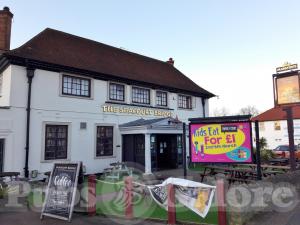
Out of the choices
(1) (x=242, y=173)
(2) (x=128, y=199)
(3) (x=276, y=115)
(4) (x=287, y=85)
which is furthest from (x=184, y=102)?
(3) (x=276, y=115)

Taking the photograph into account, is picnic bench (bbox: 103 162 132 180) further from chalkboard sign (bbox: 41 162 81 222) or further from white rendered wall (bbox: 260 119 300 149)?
white rendered wall (bbox: 260 119 300 149)

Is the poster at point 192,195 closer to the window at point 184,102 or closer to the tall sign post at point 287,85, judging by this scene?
the tall sign post at point 287,85

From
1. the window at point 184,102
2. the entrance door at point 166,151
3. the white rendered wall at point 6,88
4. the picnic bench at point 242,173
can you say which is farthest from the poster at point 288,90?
the white rendered wall at point 6,88

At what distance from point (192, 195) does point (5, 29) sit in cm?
1369

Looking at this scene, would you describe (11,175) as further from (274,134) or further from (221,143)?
(274,134)

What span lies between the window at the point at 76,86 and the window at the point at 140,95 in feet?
11.1

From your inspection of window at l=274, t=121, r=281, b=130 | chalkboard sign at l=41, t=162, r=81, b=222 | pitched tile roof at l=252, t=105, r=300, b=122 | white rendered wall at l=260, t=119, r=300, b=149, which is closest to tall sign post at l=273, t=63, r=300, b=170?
chalkboard sign at l=41, t=162, r=81, b=222

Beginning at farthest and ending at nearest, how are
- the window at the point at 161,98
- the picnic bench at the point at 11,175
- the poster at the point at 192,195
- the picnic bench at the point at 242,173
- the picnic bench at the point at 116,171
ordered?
1. the window at the point at 161,98
2. the picnic bench at the point at 116,171
3. the picnic bench at the point at 242,173
4. the picnic bench at the point at 11,175
5. the poster at the point at 192,195

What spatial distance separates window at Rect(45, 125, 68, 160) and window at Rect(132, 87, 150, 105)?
5199 mm

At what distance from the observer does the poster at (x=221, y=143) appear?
8501mm

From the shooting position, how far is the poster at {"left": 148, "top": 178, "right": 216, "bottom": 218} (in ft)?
22.0

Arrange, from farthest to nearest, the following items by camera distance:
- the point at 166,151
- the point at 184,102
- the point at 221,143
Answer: the point at 184,102, the point at 166,151, the point at 221,143

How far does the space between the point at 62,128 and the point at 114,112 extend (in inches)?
133

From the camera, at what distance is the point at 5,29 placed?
15.4 meters
